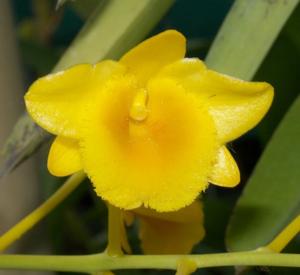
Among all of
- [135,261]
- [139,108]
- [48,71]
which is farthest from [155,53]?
[48,71]

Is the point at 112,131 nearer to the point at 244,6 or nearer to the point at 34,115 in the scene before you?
the point at 34,115

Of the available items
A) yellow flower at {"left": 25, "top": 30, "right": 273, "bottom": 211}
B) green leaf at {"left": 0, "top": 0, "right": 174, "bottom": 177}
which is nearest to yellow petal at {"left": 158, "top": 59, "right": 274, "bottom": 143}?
yellow flower at {"left": 25, "top": 30, "right": 273, "bottom": 211}

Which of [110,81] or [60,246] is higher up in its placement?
[110,81]

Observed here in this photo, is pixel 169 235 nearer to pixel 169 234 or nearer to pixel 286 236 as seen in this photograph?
pixel 169 234

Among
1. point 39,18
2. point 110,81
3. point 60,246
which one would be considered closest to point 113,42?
point 110,81

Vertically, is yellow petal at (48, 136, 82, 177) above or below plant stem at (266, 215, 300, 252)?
above

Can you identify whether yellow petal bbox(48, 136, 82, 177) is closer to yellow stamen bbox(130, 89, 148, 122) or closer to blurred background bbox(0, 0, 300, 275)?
yellow stamen bbox(130, 89, 148, 122)

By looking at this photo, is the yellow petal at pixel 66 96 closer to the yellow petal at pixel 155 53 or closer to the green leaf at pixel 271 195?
the yellow petal at pixel 155 53
